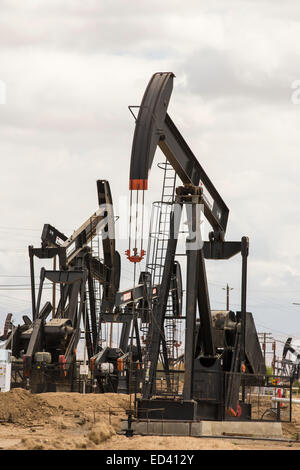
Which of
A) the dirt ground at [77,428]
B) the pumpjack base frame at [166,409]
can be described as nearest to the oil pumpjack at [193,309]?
the pumpjack base frame at [166,409]

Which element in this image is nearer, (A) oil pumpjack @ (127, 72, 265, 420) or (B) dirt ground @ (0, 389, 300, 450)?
(B) dirt ground @ (0, 389, 300, 450)

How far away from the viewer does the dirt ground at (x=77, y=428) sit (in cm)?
1296

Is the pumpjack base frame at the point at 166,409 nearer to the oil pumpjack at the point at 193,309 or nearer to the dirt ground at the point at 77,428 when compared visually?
the oil pumpjack at the point at 193,309

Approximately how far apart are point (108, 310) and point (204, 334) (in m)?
12.3

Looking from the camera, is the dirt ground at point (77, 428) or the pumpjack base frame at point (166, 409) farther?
the pumpjack base frame at point (166, 409)

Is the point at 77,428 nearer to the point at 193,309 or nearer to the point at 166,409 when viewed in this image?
the point at 166,409

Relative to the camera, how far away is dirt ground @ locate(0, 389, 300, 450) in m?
13.0

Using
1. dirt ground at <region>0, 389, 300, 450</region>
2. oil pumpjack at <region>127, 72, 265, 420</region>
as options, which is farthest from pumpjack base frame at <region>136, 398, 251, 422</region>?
dirt ground at <region>0, 389, 300, 450</region>

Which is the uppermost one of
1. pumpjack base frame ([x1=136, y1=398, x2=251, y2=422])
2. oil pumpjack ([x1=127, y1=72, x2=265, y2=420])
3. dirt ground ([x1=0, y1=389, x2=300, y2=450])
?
oil pumpjack ([x1=127, y1=72, x2=265, y2=420])

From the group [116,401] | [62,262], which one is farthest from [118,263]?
[116,401]

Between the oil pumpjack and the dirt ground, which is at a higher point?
the oil pumpjack

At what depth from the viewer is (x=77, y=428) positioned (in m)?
17.5

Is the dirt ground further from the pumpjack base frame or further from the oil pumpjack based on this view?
the oil pumpjack

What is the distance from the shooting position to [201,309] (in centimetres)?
1778
